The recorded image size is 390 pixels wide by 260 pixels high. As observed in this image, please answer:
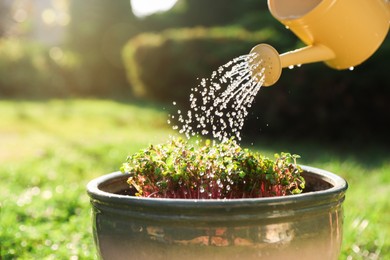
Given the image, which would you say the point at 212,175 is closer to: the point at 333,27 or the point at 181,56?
the point at 333,27

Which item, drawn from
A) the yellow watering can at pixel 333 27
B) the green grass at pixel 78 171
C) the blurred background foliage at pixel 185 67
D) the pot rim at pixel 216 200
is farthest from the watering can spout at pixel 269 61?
the green grass at pixel 78 171

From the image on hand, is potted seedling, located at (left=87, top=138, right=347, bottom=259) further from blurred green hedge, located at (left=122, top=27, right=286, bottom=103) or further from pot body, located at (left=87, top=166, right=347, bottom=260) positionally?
blurred green hedge, located at (left=122, top=27, right=286, bottom=103)

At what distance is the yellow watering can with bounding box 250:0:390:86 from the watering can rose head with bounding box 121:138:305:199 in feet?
1.13

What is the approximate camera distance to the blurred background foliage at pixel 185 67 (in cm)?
853

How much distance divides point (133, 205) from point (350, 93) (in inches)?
266

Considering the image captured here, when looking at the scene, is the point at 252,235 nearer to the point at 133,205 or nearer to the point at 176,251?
Answer: the point at 176,251

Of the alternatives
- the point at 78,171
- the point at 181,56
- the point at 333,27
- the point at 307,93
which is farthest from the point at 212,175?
the point at 181,56

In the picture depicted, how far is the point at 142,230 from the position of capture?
2148mm

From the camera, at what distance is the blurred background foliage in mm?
8531

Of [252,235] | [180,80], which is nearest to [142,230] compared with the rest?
[252,235]

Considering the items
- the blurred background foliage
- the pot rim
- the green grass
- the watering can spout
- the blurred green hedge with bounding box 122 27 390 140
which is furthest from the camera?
the blurred background foliage

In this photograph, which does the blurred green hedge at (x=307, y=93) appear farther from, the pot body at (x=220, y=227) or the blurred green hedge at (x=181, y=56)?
the pot body at (x=220, y=227)

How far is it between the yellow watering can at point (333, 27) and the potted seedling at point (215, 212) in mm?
412

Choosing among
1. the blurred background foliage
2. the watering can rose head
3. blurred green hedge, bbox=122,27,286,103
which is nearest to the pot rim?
the watering can rose head
